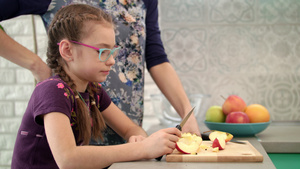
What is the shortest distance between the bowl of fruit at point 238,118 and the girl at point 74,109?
0.46m

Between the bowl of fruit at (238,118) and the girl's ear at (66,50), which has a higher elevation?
the girl's ear at (66,50)

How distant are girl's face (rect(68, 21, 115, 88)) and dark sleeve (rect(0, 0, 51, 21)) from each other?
0.89ft

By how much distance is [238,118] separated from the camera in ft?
4.75

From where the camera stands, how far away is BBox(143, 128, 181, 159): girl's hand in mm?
898

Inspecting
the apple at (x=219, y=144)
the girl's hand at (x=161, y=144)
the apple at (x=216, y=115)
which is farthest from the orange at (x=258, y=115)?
the girl's hand at (x=161, y=144)

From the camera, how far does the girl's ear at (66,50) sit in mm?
1059

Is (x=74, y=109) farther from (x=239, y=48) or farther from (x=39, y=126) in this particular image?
(x=239, y=48)

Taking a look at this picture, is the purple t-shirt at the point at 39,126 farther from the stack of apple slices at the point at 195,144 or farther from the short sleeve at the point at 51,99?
the stack of apple slices at the point at 195,144

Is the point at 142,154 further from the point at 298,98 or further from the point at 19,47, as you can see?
the point at 298,98

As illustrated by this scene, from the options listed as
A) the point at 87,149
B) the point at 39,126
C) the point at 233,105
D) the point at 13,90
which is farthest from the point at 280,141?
the point at 13,90

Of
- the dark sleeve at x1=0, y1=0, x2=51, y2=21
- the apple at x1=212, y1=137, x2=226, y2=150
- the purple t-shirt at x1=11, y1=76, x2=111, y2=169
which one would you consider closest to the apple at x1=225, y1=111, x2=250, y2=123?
the apple at x1=212, y1=137, x2=226, y2=150

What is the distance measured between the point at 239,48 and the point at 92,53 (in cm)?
124

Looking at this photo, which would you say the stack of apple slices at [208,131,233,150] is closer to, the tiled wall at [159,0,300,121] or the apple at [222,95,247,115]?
the apple at [222,95,247,115]

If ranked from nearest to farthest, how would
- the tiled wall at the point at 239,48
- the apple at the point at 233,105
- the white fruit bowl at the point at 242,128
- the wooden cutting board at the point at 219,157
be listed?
the wooden cutting board at the point at 219,157, the white fruit bowl at the point at 242,128, the apple at the point at 233,105, the tiled wall at the point at 239,48
